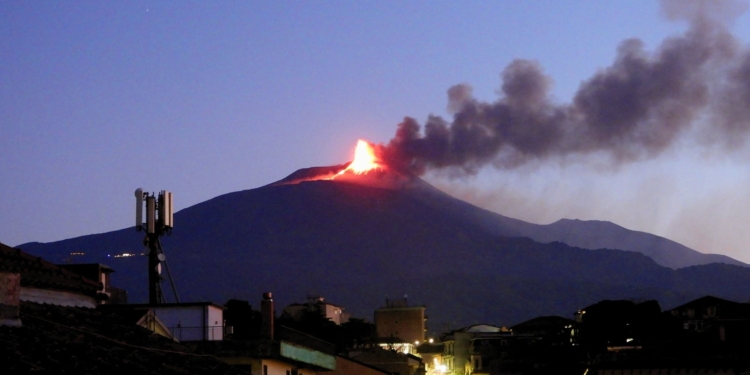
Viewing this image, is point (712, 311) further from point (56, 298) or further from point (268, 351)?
point (56, 298)

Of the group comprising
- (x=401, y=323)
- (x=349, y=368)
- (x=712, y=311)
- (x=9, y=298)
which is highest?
(x=401, y=323)

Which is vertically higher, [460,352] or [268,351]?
[460,352]

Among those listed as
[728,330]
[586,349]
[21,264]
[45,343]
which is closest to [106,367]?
[45,343]

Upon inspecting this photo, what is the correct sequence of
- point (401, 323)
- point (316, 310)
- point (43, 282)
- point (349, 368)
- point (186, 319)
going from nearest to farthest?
point (43, 282) → point (186, 319) → point (349, 368) → point (316, 310) → point (401, 323)

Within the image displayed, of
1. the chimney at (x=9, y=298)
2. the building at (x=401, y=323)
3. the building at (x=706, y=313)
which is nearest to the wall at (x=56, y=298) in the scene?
the chimney at (x=9, y=298)

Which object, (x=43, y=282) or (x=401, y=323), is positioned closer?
(x=43, y=282)

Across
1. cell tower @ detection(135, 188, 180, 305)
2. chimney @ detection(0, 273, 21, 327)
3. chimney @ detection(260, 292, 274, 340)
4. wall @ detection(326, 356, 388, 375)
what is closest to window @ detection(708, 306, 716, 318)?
wall @ detection(326, 356, 388, 375)

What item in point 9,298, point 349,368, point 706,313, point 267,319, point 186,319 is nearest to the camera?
point 9,298

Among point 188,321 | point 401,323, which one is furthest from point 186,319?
point 401,323

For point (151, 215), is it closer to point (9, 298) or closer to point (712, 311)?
point (9, 298)

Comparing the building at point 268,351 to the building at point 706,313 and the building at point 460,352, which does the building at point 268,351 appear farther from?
the building at point 460,352

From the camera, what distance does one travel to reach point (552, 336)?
373 feet

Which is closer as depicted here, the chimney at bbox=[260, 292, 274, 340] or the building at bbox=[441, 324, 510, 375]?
the chimney at bbox=[260, 292, 274, 340]

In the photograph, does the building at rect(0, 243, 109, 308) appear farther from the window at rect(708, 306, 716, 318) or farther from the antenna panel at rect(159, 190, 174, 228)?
the window at rect(708, 306, 716, 318)
